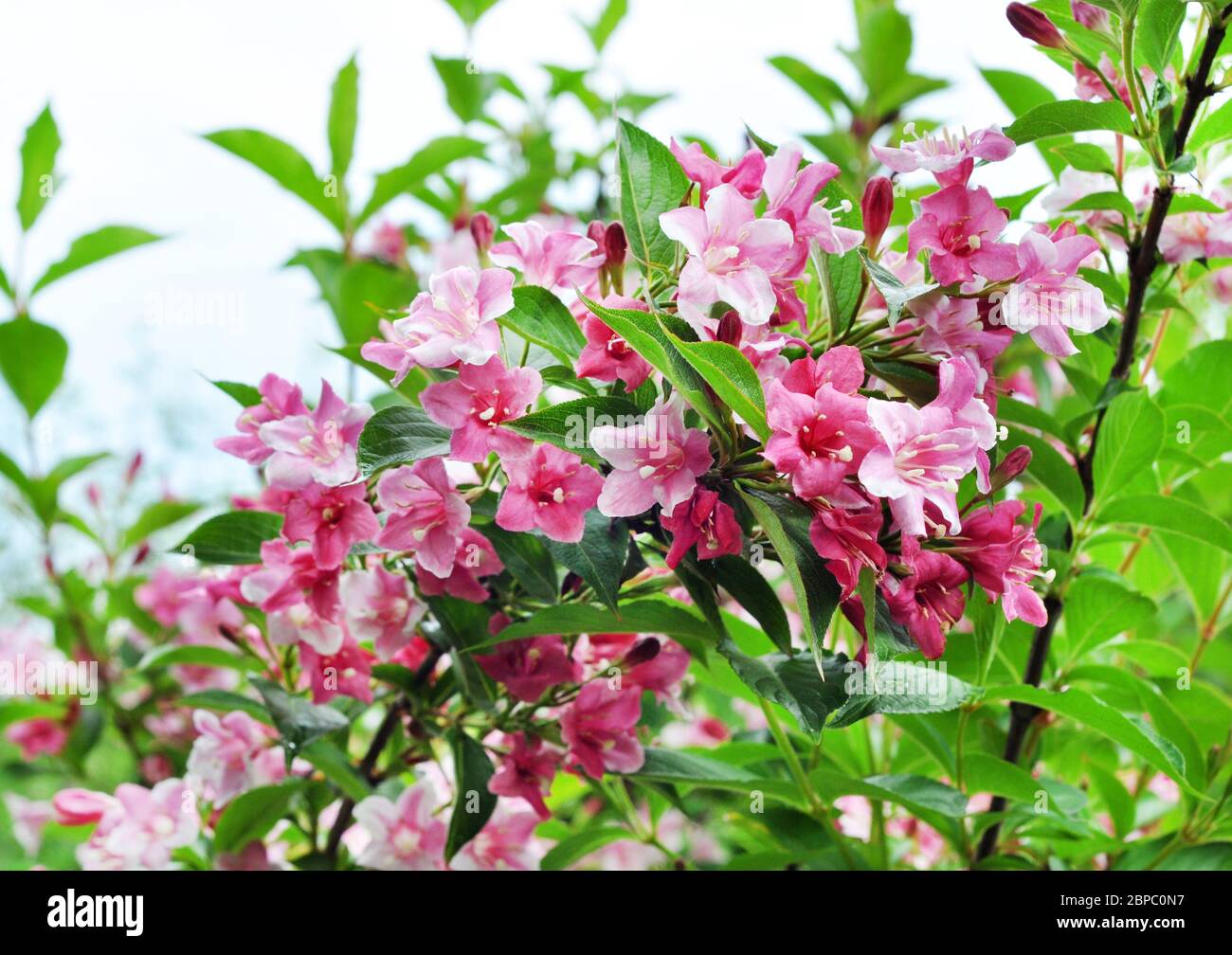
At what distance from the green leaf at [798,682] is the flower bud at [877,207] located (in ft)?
0.77

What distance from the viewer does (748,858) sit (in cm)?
77

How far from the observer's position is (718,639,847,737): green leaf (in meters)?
0.56

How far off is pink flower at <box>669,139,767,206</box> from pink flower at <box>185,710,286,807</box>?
0.53m

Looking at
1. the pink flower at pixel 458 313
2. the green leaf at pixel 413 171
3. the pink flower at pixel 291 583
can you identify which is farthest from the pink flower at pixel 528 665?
the green leaf at pixel 413 171

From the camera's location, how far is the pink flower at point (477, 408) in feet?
1.79

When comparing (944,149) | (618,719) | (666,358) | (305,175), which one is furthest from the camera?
(305,175)

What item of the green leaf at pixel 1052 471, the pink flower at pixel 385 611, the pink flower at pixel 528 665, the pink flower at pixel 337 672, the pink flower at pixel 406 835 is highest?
the green leaf at pixel 1052 471

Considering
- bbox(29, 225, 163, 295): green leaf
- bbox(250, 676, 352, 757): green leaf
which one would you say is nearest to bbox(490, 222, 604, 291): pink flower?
bbox(250, 676, 352, 757): green leaf

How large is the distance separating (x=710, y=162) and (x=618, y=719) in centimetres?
35

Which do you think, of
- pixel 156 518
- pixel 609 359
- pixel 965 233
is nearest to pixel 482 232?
pixel 609 359

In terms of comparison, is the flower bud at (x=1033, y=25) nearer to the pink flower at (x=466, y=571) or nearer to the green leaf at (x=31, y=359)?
the pink flower at (x=466, y=571)

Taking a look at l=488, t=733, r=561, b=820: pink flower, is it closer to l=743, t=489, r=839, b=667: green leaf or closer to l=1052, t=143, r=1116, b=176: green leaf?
l=743, t=489, r=839, b=667: green leaf
